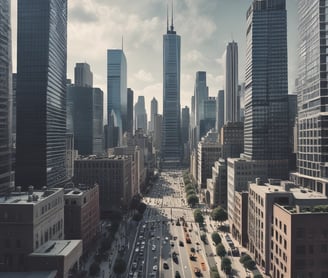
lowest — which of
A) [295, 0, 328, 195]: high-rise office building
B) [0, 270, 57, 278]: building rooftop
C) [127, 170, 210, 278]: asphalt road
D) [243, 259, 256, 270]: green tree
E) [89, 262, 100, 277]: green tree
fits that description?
[127, 170, 210, 278]: asphalt road

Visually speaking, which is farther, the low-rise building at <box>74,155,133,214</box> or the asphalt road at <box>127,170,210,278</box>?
the low-rise building at <box>74,155,133,214</box>

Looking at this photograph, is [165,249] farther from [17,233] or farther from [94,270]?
[17,233]

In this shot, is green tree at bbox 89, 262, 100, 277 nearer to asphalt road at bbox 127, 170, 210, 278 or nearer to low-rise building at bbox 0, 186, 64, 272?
asphalt road at bbox 127, 170, 210, 278

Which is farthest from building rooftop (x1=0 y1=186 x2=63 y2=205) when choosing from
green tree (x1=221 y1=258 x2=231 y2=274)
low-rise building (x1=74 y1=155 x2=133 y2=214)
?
low-rise building (x1=74 y1=155 x2=133 y2=214)

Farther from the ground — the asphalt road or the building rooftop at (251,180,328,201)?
the building rooftop at (251,180,328,201)

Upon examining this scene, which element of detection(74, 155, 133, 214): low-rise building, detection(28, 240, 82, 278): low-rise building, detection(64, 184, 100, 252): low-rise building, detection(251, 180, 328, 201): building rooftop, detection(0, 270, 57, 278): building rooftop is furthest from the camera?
detection(74, 155, 133, 214): low-rise building

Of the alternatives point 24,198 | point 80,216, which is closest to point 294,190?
point 80,216

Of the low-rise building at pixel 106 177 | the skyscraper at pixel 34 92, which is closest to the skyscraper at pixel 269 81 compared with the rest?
the low-rise building at pixel 106 177
